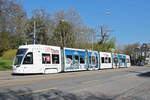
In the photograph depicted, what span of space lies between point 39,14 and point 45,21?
228 cm

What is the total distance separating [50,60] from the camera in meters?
18.6

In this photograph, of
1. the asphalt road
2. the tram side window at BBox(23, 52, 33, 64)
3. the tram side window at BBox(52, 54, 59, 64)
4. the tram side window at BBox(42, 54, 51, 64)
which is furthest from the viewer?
the tram side window at BBox(52, 54, 59, 64)

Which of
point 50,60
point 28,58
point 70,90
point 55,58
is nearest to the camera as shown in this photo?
point 70,90

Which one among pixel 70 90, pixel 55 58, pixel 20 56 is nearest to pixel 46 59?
pixel 55 58

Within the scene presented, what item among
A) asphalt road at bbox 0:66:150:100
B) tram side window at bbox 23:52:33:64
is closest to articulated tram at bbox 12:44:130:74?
tram side window at bbox 23:52:33:64

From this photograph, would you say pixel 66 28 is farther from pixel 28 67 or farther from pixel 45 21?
pixel 28 67

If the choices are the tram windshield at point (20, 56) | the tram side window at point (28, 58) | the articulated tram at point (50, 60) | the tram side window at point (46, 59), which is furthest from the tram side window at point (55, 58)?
the tram windshield at point (20, 56)

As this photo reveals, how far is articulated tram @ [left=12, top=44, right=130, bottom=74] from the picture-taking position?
16.8 metres

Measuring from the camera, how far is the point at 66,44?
4309 centimetres

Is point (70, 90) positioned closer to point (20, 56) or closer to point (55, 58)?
point (20, 56)

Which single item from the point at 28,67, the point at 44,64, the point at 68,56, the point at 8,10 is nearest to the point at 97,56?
the point at 68,56

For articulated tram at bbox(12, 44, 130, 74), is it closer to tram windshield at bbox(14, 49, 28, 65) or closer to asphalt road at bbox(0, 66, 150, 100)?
tram windshield at bbox(14, 49, 28, 65)

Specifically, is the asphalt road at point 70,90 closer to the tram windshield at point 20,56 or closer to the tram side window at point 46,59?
the tram windshield at point 20,56

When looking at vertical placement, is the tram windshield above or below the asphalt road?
above
